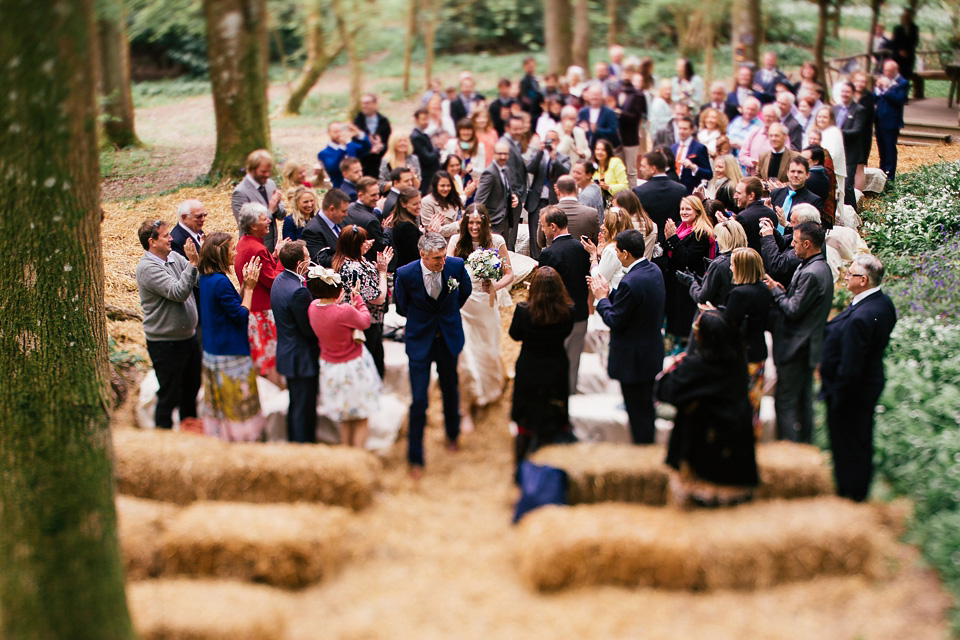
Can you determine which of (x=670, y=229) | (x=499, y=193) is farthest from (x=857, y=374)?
(x=499, y=193)

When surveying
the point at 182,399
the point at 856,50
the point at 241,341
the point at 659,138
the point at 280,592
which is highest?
the point at 856,50

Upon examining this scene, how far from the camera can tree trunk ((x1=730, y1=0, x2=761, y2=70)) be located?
1770 centimetres

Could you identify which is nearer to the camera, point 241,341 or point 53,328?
point 53,328

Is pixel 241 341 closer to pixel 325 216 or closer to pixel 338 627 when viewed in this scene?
pixel 325 216

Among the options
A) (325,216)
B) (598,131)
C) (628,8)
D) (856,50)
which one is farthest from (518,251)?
(856,50)

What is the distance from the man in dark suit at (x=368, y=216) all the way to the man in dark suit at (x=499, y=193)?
1697 millimetres

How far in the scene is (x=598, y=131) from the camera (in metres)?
13.7

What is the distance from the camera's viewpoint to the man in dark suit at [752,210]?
8.73 meters

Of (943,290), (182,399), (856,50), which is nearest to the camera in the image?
(182,399)

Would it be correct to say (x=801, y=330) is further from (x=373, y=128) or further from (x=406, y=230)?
(x=373, y=128)

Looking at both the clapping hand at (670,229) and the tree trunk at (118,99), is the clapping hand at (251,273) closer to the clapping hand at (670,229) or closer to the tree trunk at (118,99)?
the clapping hand at (670,229)

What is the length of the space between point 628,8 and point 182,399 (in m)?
22.5

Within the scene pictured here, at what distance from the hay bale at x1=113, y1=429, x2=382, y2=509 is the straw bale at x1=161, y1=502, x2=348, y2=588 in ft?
2.00

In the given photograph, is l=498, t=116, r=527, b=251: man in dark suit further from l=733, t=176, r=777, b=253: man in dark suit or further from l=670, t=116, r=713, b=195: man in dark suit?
l=733, t=176, r=777, b=253: man in dark suit
